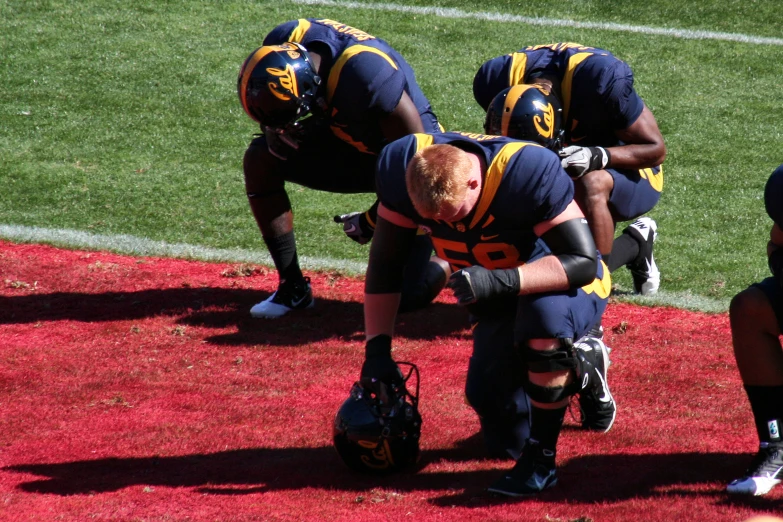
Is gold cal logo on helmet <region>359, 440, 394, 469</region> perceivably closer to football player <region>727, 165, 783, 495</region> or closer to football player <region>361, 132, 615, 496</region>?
football player <region>361, 132, 615, 496</region>

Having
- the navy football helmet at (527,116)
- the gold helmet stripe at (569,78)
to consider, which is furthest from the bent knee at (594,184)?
the navy football helmet at (527,116)

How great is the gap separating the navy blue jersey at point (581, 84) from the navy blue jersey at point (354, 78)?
495 millimetres

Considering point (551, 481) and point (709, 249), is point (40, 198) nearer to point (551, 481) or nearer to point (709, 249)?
point (709, 249)

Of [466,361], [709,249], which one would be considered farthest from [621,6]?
[466,361]

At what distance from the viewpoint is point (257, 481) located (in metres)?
3.73

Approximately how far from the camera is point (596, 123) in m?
5.19

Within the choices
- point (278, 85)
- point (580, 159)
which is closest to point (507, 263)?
point (580, 159)

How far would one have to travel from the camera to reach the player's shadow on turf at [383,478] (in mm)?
3568

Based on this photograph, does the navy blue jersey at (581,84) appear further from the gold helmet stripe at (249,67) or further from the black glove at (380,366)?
the black glove at (380,366)

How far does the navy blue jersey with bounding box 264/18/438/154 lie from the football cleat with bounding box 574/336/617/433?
1710mm

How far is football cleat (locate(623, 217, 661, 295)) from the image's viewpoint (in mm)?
6020

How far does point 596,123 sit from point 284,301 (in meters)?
1.94

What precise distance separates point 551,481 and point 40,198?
548cm

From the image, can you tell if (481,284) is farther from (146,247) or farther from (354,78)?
(146,247)
